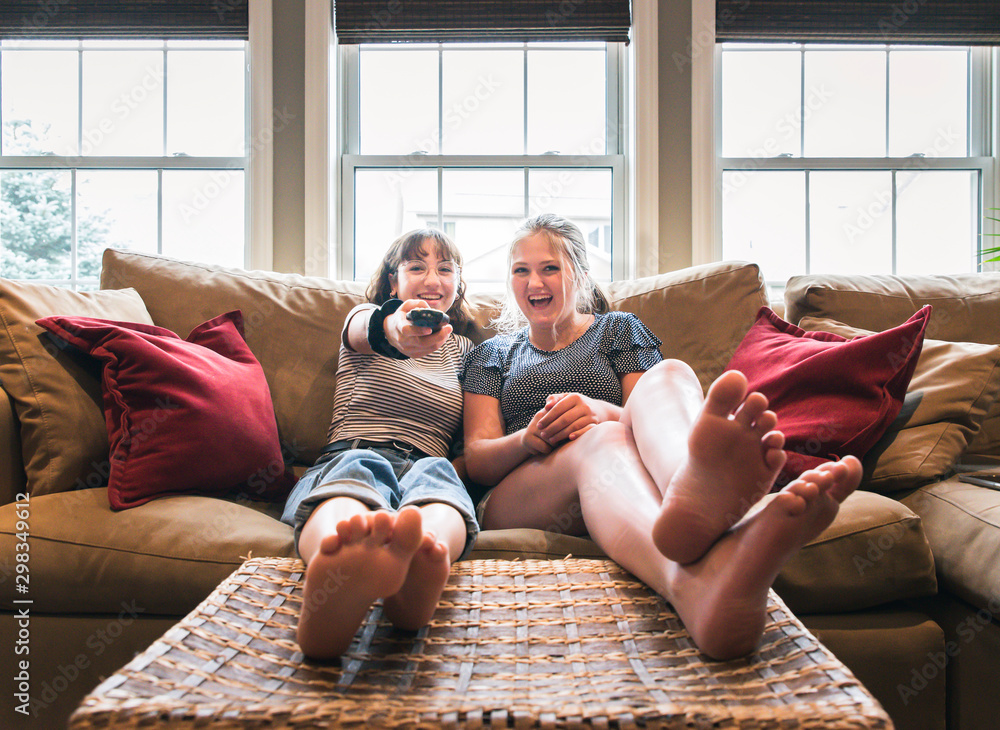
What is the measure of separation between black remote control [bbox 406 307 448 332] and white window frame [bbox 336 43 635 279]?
1327 millimetres

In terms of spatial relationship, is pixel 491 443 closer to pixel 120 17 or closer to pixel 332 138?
pixel 332 138

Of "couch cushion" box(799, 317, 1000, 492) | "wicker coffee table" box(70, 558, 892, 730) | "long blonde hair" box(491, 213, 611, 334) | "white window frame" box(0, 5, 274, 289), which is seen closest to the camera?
"wicker coffee table" box(70, 558, 892, 730)

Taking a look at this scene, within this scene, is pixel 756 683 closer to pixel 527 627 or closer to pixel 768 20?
pixel 527 627

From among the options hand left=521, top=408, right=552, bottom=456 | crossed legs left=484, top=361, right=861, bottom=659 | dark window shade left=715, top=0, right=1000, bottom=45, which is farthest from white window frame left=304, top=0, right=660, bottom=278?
crossed legs left=484, top=361, right=861, bottom=659

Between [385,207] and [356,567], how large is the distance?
2.01 meters

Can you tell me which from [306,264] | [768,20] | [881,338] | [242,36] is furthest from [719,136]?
[242,36]

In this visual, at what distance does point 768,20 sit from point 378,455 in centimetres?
227

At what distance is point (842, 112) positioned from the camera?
8.29 feet

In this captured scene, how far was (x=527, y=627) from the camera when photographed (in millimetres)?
859

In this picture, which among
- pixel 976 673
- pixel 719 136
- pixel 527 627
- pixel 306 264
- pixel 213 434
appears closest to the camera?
pixel 527 627

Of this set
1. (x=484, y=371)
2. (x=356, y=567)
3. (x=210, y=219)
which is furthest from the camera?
(x=210, y=219)

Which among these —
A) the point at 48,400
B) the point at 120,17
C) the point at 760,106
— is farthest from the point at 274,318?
the point at 760,106

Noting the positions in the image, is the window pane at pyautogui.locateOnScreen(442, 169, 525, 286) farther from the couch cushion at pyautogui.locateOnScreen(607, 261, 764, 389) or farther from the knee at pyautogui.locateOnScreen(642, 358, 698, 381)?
the knee at pyautogui.locateOnScreen(642, 358, 698, 381)

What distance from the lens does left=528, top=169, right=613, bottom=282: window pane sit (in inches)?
98.0
